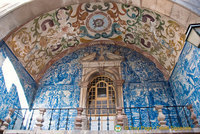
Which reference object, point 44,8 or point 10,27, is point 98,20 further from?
point 10,27

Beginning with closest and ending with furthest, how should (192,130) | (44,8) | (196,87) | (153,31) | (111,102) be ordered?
1. (192,130)
2. (196,87)
3. (44,8)
4. (153,31)
5. (111,102)

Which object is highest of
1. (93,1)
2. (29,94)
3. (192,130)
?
(93,1)

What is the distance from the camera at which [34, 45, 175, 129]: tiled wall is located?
576 cm

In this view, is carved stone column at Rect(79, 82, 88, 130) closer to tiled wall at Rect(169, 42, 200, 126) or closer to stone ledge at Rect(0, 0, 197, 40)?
stone ledge at Rect(0, 0, 197, 40)

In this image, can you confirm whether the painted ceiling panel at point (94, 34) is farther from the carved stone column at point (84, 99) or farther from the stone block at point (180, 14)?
the carved stone column at point (84, 99)

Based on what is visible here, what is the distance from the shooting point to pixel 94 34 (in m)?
6.85

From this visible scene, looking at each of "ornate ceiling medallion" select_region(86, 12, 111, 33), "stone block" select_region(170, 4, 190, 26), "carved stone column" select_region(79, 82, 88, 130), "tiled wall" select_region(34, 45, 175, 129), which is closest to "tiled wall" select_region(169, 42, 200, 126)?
"tiled wall" select_region(34, 45, 175, 129)

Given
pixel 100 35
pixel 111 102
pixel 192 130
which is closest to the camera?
pixel 192 130

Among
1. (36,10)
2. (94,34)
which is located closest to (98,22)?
(94,34)

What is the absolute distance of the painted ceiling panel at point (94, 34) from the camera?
207 inches

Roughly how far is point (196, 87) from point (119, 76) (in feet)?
8.64

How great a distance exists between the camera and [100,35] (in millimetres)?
6914

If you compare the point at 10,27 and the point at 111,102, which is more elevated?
the point at 10,27

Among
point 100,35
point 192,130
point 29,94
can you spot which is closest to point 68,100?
point 29,94
